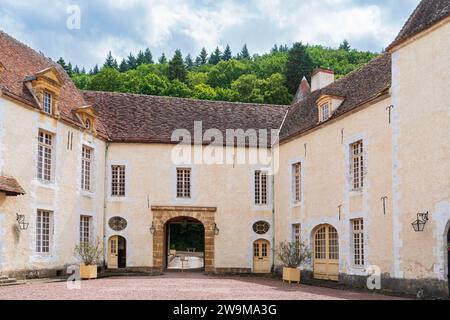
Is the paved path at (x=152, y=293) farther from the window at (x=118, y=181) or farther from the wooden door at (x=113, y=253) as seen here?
the window at (x=118, y=181)

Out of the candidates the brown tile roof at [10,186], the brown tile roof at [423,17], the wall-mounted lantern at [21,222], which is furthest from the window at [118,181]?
the brown tile roof at [423,17]

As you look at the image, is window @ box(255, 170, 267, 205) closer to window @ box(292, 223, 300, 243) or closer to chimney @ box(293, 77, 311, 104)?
window @ box(292, 223, 300, 243)

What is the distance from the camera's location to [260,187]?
23500 mm

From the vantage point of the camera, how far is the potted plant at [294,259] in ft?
61.7

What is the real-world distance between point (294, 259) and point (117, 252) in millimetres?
7358

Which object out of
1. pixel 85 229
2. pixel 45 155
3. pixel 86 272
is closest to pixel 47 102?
pixel 45 155

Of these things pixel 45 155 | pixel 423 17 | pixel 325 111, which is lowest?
pixel 45 155

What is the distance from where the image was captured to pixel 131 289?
14586 mm

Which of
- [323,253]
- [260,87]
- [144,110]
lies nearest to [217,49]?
[260,87]

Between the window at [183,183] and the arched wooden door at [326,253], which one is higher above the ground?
the window at [183,183]

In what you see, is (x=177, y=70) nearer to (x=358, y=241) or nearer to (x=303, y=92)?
(x=303, y=92)

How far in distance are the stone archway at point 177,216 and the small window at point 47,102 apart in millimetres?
6145

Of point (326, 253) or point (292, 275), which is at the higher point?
point (326, 253)

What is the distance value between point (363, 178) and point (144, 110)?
36.1 feet
